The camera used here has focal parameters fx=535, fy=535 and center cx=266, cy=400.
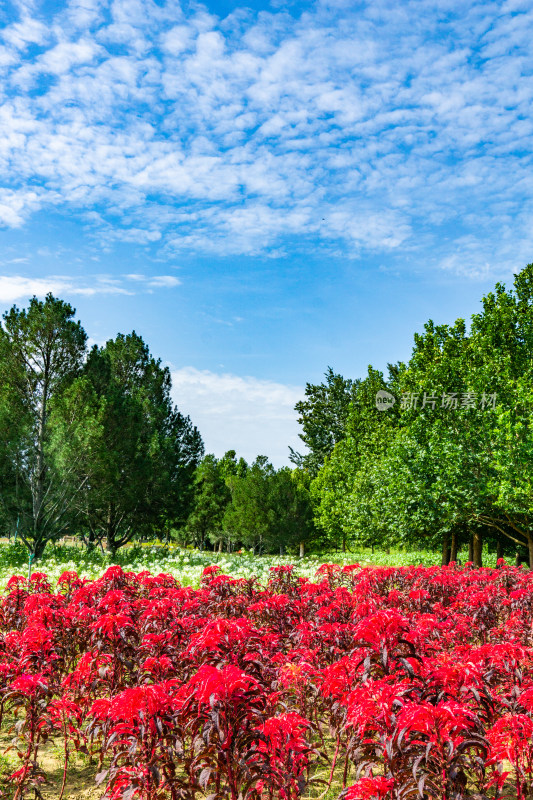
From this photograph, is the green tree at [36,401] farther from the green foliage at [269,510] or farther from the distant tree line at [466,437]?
the green foliage at [269,510]

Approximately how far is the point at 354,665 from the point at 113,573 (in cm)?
476

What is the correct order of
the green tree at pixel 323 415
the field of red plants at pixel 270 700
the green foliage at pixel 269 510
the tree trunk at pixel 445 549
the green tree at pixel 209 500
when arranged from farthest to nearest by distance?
the green tree at pixel 323 415 < the green tree at pixel 209 500 < the green foliage at pixel 269 510 < the tree trunk at pixel 445 549 < the field of red plants at pixel 270 700

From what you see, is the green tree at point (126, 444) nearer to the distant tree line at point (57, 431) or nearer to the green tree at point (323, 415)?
the distant tree line at point (57, 431)

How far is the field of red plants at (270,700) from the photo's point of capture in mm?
2598

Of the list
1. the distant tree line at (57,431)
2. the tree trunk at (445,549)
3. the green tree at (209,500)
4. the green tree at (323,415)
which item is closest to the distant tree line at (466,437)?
the tree trunk at (445,549)

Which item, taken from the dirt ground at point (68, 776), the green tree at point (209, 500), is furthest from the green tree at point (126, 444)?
the dirt ground at point (68, 776)

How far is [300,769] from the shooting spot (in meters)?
2.71

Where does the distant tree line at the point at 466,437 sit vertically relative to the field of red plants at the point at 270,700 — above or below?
above

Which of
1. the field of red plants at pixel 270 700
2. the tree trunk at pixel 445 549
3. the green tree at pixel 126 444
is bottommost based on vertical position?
the tree trunk at pixel 445 549

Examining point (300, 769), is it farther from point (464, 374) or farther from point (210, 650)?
point (464, 374)

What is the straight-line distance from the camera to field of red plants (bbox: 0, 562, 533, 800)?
8.52ft

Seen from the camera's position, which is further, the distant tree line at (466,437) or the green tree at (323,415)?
the green tree at (323,415)

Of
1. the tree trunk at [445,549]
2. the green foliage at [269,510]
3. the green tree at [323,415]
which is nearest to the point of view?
the tree trunk at [445,549]

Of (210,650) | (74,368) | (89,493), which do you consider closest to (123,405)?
(74,368)
